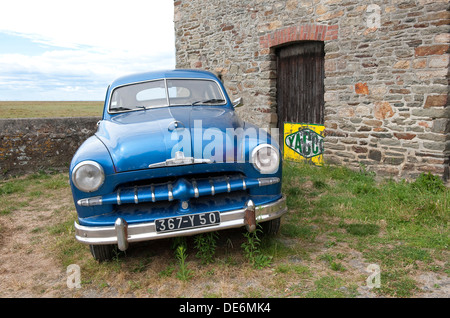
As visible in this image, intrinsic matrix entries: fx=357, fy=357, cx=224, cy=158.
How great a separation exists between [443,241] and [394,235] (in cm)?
43

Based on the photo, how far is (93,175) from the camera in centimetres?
290

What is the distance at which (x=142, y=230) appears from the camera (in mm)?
2844

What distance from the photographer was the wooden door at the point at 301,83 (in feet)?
22.9

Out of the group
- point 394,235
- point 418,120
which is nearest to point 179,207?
point 394,235

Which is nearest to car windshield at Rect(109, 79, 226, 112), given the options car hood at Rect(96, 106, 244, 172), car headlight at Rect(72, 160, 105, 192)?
car hood at Rect(96, 106, 244, 172)

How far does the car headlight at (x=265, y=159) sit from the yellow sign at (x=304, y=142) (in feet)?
13.2

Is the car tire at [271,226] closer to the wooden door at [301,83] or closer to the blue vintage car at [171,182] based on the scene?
the blue vintage car at [171,182]

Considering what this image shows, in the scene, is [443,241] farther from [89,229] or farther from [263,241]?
[89,229]

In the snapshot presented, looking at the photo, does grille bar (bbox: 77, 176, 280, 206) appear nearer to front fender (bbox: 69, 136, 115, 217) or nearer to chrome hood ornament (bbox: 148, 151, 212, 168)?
front fender (bbox: 69, 136, 115, 217)

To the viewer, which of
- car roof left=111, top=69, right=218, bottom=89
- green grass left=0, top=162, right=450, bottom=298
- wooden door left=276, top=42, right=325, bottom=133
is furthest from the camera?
wooden door left=276, top=42, right=325, bottom=133

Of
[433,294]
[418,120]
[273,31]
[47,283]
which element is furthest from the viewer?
[273,31]

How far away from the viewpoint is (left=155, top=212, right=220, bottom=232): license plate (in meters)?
2.86

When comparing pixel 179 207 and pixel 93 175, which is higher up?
pixel 93 175

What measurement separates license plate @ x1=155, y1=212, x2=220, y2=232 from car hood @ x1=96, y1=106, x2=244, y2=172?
1.48 ft
